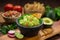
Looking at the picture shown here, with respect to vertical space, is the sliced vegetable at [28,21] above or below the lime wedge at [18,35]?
above

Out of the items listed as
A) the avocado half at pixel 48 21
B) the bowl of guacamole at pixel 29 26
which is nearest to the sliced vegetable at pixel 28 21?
the bowl of guacamole at pixel 29 26

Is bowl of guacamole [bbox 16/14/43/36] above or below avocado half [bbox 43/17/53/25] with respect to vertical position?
below

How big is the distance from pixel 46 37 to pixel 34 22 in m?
0.19

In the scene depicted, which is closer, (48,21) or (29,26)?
(29,26)

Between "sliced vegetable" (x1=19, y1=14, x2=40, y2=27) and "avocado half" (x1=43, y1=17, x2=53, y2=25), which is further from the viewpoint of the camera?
"avocado half" (x1=43, y1=17, x2=53, y2=25)

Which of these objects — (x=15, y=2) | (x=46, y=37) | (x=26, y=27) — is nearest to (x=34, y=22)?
(x=26, y=27)

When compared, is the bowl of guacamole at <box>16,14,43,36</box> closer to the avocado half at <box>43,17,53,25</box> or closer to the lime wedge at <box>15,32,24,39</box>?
the lime wedge at <box>15,32,24,39</box>

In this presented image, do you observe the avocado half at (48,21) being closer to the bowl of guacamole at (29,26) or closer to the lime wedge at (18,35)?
the bowl of guacamole at (29,26)

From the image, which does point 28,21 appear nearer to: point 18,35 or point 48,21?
point 18,35

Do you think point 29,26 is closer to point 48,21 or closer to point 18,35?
point 18,35

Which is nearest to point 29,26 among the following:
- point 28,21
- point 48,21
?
point 28,21

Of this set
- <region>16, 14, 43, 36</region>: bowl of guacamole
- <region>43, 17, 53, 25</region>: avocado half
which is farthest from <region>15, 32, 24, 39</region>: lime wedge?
<region>43, 17, 53, 25</region>: avocado half

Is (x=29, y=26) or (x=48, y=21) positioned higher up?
(x=48, y=21)

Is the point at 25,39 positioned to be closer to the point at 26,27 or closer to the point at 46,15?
the point at 26,27
